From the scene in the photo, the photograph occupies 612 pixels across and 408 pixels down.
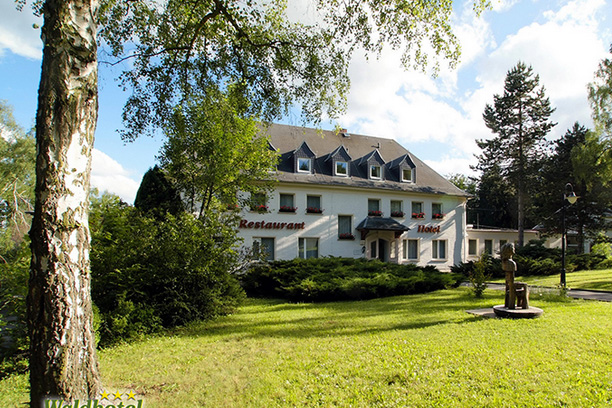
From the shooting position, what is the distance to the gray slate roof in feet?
87.0

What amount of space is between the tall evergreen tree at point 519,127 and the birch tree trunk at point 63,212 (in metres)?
38.2

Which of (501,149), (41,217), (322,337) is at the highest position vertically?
(501,149)

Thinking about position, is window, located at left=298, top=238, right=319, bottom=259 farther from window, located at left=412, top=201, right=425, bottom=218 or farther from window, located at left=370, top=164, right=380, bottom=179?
window, located at left=412, top=201, right=425, bottom=218

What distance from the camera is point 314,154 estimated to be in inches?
1073

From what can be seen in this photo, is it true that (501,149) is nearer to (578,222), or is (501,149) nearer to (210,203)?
(578,222)

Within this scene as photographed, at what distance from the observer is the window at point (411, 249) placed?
28766 mm

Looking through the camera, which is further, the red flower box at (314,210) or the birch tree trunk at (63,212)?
the red flower box at (314,210)

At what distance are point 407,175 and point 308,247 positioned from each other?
1062 centimetres

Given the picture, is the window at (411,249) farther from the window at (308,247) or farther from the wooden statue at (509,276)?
the wooden statue at (509,276)

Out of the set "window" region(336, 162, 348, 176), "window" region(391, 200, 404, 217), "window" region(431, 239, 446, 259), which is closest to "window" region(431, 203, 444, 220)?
"window" region(431, 239, 446, 259)

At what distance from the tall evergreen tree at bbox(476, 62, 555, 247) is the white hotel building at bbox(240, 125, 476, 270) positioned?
10115 mm

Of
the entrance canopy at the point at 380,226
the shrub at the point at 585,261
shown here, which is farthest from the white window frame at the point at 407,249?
the shrub at the point at 585,261

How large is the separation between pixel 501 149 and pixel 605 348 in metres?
35.5

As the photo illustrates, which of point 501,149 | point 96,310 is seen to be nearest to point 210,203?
point 96,310
